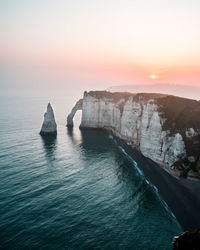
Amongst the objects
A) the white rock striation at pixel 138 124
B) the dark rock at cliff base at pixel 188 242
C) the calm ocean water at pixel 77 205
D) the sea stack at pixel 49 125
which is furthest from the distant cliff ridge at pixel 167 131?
the sea stack at pixel 49 125

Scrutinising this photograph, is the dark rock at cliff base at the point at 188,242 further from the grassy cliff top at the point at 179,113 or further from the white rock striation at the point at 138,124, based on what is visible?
the grassy cliff top at the point at 179,113

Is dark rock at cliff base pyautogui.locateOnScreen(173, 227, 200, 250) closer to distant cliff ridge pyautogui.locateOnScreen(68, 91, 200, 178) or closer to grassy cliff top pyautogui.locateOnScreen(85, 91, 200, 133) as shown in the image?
distant cliff ridge pyautogui.locateOnScreen(68, 91, 200, 178)

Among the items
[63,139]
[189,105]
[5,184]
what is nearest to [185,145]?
[189,105]

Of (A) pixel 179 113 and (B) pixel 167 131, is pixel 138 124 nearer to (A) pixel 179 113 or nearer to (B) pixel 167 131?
(A) pixel 179 113

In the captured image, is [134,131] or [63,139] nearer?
[134,131]

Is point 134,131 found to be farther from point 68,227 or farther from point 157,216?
point 68,227

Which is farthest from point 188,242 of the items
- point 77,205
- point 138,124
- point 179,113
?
point 138,124
